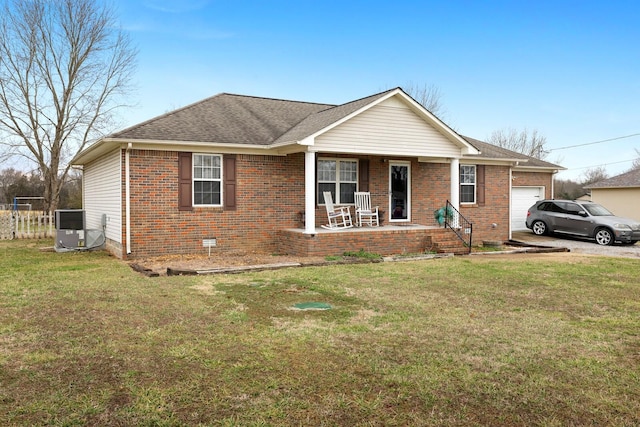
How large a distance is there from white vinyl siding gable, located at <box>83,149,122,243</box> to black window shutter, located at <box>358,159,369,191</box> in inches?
273

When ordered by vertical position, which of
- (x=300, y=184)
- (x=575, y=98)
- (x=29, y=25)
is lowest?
(x=300, y=184)

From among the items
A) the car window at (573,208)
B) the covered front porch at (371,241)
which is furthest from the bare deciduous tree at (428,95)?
the covered front porch at (371,241)

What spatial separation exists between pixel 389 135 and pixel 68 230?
983 cm

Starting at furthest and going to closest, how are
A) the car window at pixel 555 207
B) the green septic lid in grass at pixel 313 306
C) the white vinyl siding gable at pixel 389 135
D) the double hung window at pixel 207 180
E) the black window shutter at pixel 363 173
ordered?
1. the car window at pixel 555 207
2. the black window shutter at pixel 363 173
3. the white vinyl siding gable at pixel 389 135
4. the double hung window at pixel 207 180
5. the green septic lid in grass at pixel 313 306

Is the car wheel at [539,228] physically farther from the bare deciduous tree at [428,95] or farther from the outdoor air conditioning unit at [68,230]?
the bare deciduous tree at [428,95]

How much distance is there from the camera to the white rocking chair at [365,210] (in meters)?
15.1

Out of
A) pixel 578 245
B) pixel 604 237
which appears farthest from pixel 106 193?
pixel 604 237

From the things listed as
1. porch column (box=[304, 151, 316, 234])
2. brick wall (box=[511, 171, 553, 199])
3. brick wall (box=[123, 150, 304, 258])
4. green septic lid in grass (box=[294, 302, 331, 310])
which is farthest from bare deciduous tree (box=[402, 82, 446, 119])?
green septic lid in grass (box=[294, 302, 331, 310])

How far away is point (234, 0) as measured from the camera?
15.6 metres

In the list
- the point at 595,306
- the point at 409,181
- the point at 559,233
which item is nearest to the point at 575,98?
the point at 559,233

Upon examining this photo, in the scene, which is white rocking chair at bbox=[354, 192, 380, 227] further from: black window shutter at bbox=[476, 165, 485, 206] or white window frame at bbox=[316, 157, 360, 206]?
black window shutter at bbox=[476, 165, 485, 206]

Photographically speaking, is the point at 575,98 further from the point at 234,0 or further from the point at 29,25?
the point at 29,25

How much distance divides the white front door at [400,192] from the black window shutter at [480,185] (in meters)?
3.21

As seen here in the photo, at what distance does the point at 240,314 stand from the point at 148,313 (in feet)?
3.96
